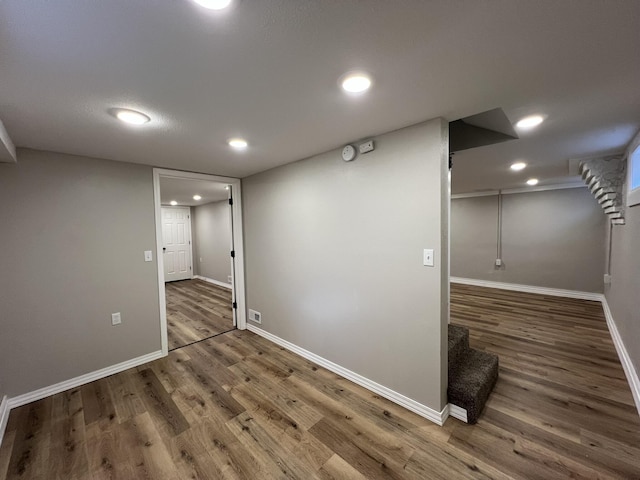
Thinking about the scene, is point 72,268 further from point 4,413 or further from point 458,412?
point 458,412

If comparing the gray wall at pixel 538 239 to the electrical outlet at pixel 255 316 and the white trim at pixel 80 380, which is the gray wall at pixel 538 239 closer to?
the electrical outlet at pixel 255 316

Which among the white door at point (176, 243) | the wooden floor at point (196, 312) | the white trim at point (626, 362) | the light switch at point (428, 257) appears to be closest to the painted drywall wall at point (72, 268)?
the wooden floor at point (196, 312)

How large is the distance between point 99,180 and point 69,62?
186 cm

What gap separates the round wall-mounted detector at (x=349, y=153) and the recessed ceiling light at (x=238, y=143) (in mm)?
881

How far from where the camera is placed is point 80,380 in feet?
7.99

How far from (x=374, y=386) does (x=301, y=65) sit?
8.03 ft

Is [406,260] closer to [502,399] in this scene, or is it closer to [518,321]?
[502,399]

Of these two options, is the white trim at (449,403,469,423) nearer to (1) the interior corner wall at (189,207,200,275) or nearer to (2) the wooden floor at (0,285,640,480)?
(2) the wooden floor at (0,285,640,480)

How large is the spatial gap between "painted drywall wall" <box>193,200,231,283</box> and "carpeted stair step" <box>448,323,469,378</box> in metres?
4.85

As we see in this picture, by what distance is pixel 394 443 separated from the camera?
1.70 m

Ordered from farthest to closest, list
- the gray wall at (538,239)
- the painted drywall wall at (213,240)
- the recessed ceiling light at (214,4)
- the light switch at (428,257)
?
the painted drywall wall at (213,240) < the gray wall at (538,239) < the light switch at (428,257) < the recessed ceiling light at (214,4)

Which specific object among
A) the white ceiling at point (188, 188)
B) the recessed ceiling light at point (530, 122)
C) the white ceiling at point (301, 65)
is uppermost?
the white ceiling at point (188, 188)

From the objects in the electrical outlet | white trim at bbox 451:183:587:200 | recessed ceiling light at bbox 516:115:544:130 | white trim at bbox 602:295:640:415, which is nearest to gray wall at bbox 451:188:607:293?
white trim at bbox 451:183:587:200

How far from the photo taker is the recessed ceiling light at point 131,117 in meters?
1.57
